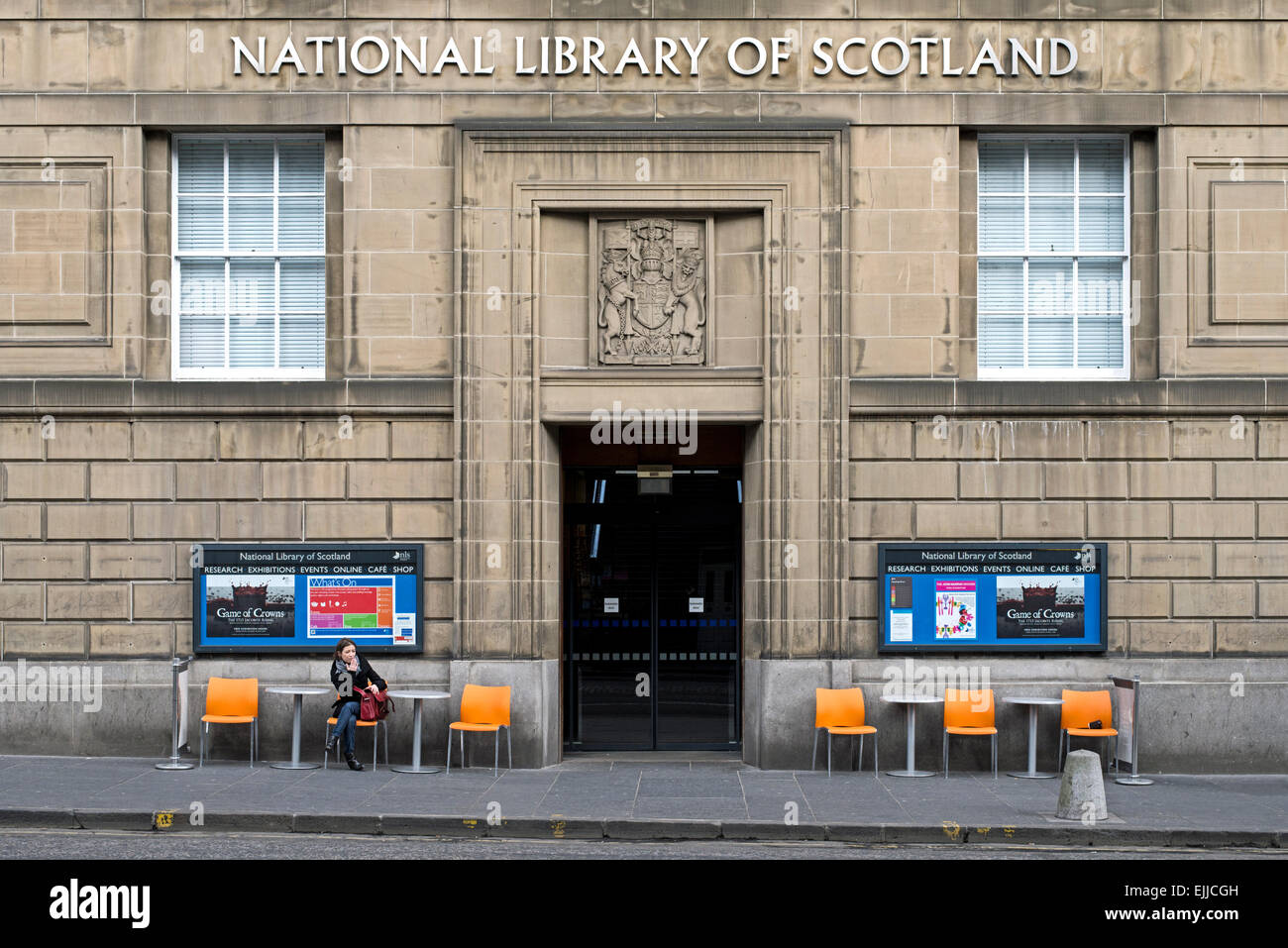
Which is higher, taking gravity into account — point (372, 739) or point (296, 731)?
point (296, 731)

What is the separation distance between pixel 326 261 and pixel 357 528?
3.48 meters

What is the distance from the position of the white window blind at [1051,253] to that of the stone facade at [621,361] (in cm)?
64

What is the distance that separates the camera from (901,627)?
16.0 meters

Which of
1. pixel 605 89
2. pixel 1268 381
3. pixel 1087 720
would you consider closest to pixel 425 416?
pixel 605 89

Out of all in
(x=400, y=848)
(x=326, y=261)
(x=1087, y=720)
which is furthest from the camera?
(x=326, y=261)

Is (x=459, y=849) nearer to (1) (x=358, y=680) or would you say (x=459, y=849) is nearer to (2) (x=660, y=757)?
(1) (x=358, y=680)

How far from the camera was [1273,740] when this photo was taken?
51.8 ft

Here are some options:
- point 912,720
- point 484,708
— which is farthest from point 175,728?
point 912,720

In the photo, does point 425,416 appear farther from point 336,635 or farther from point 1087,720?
point 1087,720

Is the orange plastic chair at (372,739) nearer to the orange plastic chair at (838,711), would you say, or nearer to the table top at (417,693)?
the table top at (417,693)

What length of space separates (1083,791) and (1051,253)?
24.1 ft

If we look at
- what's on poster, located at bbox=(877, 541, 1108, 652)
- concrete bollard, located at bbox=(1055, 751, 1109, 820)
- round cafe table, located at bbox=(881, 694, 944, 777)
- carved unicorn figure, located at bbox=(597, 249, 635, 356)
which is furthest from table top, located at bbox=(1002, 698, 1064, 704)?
carved unicorn figure, located at bbox=(597, 249, 635, 356)

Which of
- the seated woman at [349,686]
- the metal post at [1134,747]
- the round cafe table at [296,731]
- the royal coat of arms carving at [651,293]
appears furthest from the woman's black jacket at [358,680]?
the metal post at [1134,747]

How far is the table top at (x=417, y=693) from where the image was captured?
15.3 m
